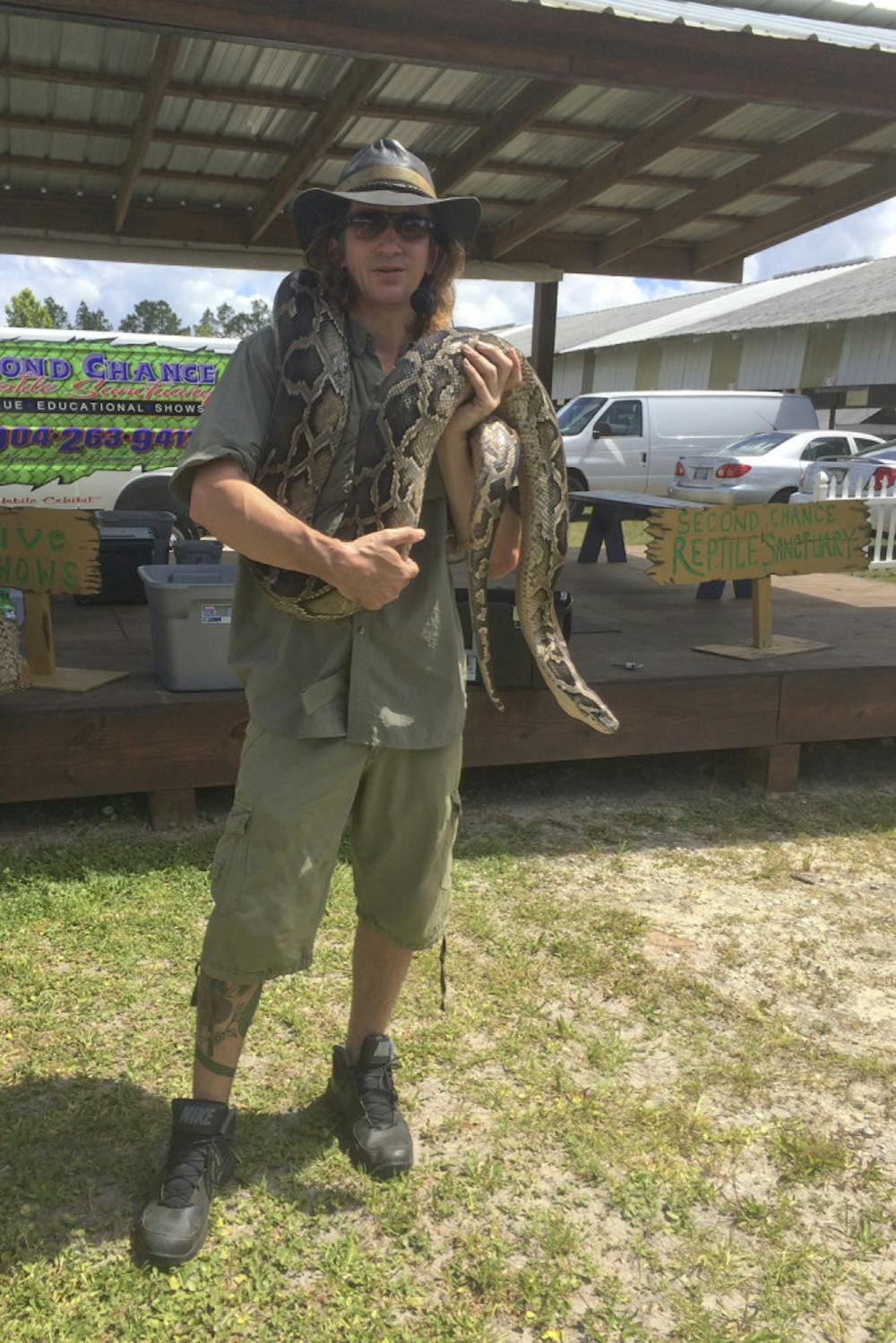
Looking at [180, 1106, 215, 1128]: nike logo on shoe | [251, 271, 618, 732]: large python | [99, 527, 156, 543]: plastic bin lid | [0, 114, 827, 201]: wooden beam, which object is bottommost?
[180, 1106, 215, 1128]: nike logo on shoe

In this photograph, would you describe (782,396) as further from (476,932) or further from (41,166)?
(476,932)

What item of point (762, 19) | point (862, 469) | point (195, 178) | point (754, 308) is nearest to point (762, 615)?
point (762, 19)

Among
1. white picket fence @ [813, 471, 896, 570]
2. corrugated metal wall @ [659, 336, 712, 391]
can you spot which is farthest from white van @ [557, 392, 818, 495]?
corrugated metal wall @ [659, 336, 712, 391]

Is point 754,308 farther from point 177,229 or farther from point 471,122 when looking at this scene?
point 471,122

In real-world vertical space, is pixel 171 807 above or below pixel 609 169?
below

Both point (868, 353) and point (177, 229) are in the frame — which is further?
point (868, 353)

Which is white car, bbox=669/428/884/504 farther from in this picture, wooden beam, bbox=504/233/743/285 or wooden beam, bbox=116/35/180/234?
wooden beam, bbox=116/35/180/234

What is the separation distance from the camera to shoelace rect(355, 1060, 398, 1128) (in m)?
3.01

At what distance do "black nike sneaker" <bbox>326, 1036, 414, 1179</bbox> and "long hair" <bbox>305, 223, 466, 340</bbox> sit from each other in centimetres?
206

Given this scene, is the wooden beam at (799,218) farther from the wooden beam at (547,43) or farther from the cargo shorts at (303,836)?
the cargo shorts at (303,836)

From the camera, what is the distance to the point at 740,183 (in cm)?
799

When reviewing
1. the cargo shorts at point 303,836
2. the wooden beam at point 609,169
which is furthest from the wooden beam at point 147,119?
the cargo shorts at point 303,836

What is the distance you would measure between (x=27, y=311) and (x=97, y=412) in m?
46.7

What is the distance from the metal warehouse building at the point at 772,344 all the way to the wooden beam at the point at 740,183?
70.2 feet
